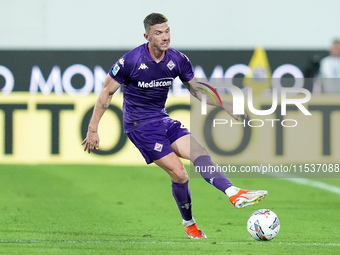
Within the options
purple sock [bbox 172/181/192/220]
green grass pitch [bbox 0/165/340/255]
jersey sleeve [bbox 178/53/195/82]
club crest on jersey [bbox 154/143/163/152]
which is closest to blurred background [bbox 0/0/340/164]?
green grass pitch [bbox 0/165/340/255]

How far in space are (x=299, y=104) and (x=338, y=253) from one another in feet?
32.7

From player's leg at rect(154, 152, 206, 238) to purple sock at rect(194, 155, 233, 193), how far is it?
0.66 ft

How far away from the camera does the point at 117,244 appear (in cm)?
775

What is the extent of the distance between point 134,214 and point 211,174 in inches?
107

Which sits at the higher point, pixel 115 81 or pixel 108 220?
pixel 115 81

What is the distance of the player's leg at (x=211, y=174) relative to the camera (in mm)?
7222

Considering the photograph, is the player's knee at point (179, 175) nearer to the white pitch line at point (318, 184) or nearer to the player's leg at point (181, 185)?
the player's leg at point (181, 185)

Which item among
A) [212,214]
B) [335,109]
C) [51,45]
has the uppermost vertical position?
[51,45]

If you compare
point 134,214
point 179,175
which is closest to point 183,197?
point 179,175

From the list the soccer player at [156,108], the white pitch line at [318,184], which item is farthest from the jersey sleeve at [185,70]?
the white pitch line at [318,184]

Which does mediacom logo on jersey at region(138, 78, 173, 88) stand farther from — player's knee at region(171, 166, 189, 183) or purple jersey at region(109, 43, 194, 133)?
player's knee at region(171, 166, 189, 183)

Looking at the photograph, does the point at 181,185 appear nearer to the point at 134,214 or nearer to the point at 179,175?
the point at 179,175
